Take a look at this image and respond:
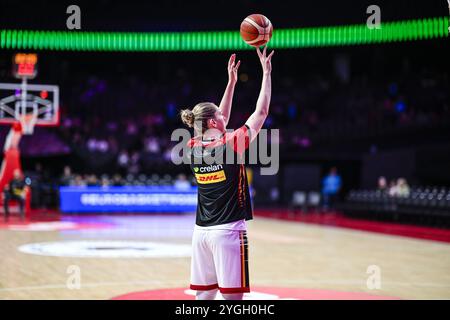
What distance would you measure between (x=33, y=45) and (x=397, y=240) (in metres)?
12.4

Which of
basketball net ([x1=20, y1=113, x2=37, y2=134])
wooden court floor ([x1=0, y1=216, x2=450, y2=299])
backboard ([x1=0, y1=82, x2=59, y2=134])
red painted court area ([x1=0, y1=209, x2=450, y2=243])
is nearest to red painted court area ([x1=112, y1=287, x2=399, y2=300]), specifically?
wooden court floor ([x1=0, y1=216, x2=450, y2=299])

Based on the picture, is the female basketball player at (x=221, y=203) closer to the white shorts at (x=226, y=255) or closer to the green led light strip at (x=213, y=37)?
the white shorts at (x=226, y=255)

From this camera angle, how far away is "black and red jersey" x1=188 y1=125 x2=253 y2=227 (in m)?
4.97

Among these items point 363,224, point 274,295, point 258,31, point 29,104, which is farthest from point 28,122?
point 258,31

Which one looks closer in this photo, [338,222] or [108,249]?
[108,249]

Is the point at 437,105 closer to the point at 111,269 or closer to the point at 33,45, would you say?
the point at 33,45

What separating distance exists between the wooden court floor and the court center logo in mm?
403

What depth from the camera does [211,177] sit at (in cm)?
505

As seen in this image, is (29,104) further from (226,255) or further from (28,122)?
(226,255)

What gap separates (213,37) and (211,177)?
1837 cm

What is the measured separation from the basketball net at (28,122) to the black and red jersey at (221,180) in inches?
692

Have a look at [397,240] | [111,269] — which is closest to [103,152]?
[397,240]

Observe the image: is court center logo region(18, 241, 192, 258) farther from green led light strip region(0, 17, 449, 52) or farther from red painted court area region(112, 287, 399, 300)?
green led light strip region(0, 17, 449, 52)

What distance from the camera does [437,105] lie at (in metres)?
26.9
